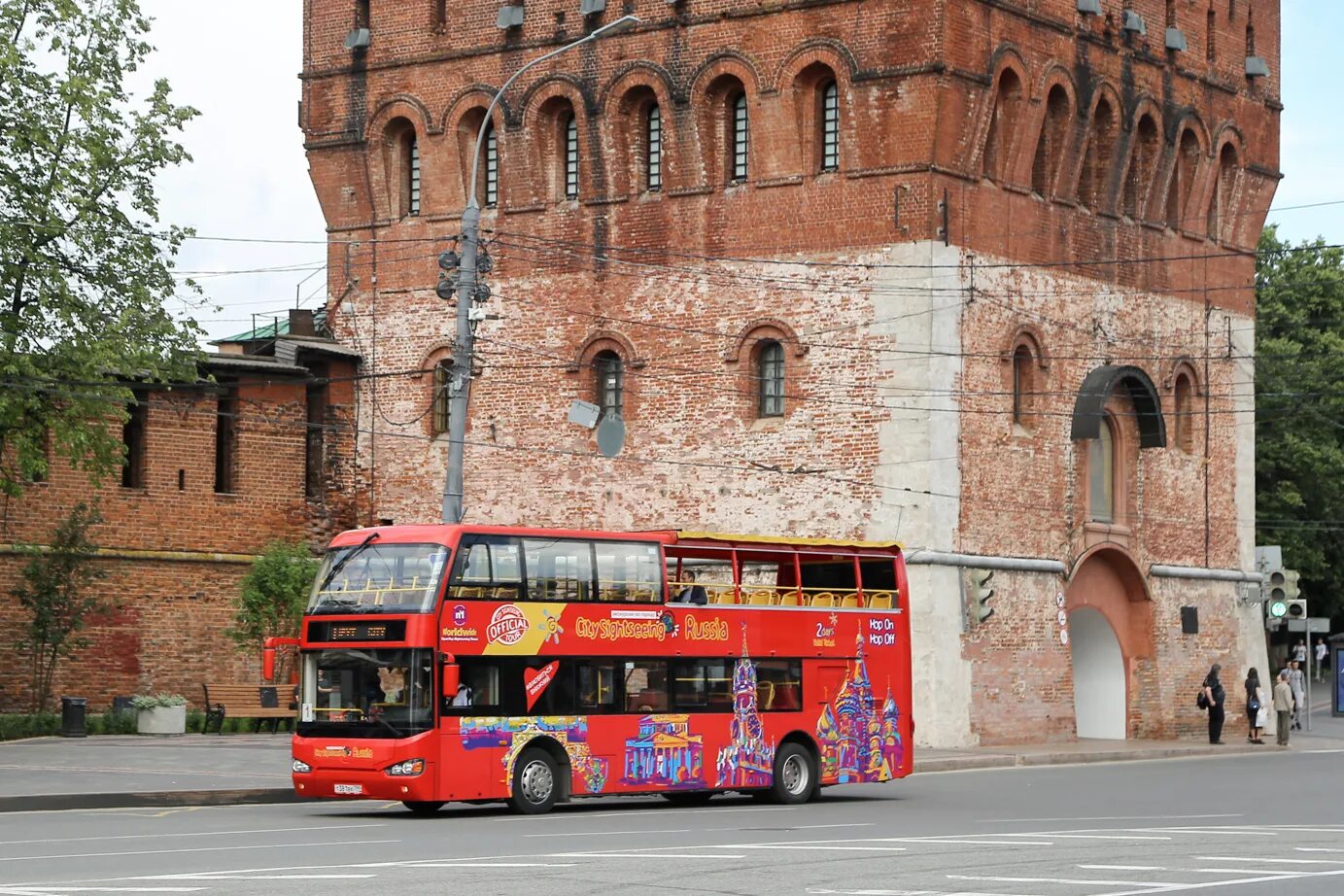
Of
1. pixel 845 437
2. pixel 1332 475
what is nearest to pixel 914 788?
pixel 845 437

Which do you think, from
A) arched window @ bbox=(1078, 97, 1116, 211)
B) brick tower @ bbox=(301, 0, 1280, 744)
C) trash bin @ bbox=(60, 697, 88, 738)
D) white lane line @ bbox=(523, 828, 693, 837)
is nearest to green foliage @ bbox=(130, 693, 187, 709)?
trash bin @ bbox=(60, 697, 88, 738)

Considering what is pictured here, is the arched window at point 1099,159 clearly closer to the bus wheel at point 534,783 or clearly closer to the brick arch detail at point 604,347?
the brick arch detail at point 604,347

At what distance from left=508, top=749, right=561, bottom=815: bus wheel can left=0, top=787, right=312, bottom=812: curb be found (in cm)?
310

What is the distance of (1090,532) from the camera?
4447cm

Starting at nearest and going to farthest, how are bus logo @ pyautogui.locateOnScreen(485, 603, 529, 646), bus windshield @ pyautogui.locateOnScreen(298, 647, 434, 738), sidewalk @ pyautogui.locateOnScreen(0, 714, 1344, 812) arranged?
bus windshield @ pyautogui.locateOnScreen(298, 647, 434, 738)
bus logo @ pyautogui.locateOnScreen(485, 603, 529, 646)
sidewalk @ pyautogui.locateOnScreen(0, 714, 1344, 812)

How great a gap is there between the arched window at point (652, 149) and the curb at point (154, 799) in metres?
18.3

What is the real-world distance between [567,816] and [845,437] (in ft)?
55.0

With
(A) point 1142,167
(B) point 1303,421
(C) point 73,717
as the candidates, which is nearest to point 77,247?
(C) point 73,717

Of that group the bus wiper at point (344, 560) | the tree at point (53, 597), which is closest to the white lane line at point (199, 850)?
the bus wiper at point (344, 560)

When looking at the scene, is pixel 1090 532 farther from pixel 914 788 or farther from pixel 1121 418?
pixel 914 788

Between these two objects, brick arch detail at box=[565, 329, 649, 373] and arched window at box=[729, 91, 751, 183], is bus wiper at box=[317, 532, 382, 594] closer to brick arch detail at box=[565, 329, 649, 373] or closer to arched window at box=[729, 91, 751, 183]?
brick arch detail at box=[565, 329, 649, 373]

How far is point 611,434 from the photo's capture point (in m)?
44.1

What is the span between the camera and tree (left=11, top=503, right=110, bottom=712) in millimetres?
40781

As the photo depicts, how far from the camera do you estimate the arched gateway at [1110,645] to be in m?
45.7
